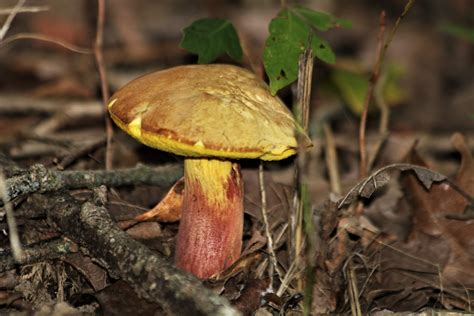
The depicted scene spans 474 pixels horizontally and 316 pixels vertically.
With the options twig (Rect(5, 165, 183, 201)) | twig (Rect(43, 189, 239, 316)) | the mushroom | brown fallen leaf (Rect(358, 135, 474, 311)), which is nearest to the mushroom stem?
the mushroom

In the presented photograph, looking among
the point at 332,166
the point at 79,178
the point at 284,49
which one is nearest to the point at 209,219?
the point at 79,178

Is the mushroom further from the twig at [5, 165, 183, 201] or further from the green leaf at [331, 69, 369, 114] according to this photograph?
the green leaf at [331, 69, 369, 114]

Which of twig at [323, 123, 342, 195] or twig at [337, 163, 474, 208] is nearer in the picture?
twig at [337, 163, 474, 208]

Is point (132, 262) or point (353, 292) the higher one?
point (132, 262)

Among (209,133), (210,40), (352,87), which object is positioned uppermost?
(210,40)

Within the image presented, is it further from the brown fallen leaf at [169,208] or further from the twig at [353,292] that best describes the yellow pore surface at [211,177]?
the twig at [353,292]

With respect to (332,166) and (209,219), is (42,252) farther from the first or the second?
(332,166)

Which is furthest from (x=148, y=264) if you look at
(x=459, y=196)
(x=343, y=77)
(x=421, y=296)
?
(x=343, y=77)
